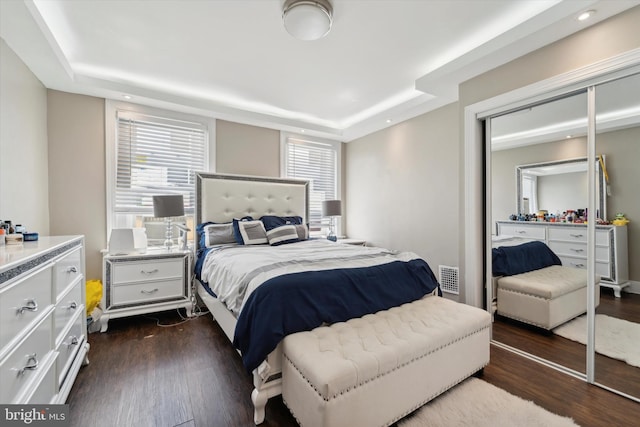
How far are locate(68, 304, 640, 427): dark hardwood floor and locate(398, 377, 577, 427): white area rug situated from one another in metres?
0.12

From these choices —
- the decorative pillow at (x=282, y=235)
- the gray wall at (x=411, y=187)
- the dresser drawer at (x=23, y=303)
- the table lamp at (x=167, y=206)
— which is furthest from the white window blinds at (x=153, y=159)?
the gray wall at (x=411, y=187)

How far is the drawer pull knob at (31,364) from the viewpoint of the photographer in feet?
3.48

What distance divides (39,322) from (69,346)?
0.65 m

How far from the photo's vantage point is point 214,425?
1.51 m

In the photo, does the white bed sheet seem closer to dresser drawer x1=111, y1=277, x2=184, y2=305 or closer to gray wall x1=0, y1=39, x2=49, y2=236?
dresser drawer x1=111, y1=277, x2=184, y2=305

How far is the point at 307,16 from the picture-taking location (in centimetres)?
185

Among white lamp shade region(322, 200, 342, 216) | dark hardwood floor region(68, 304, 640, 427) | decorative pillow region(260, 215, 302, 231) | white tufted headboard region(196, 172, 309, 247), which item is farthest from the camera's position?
white lamp shade region(322, 200, 342, 216)

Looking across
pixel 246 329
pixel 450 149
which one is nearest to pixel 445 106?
pixel 450 149

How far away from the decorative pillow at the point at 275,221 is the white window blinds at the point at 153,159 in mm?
965

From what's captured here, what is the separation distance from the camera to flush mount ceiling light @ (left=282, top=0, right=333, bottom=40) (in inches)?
71.4

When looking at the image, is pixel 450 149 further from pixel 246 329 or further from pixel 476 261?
pixel 246 329

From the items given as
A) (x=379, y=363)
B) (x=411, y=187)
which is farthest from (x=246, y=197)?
(x=379, y=363)

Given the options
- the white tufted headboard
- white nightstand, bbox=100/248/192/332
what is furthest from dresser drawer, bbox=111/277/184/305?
the white tufted headboard

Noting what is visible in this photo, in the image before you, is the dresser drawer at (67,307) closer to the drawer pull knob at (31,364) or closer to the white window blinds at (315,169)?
the drawer pull knob at (31,364)
